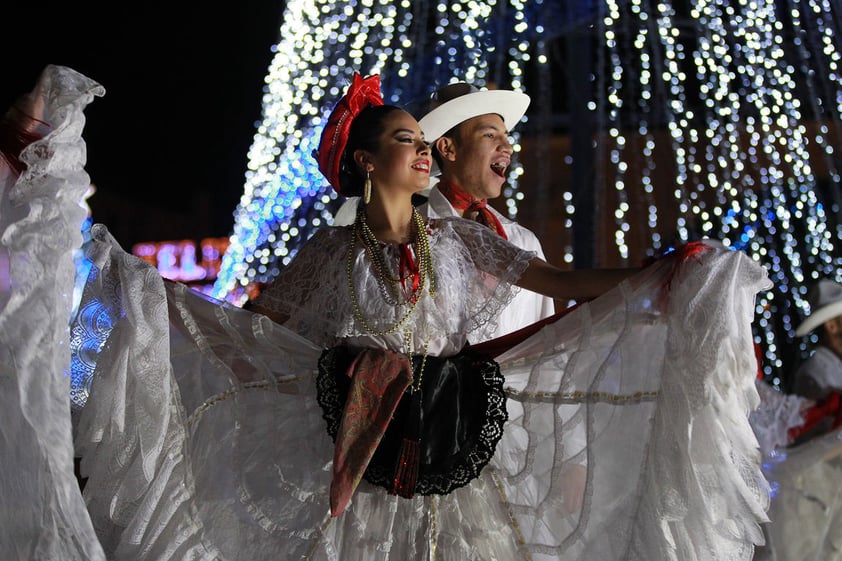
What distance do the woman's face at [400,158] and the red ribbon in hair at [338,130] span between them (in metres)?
0.12

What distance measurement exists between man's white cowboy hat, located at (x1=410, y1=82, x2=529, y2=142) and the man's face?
38 mm

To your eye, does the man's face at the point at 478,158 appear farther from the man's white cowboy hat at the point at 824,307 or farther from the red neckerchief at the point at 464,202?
the man's white cowboy hat at the point at 824,307

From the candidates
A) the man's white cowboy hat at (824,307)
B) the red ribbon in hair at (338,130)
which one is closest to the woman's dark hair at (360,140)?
the red ribbon in hair at (338,130)

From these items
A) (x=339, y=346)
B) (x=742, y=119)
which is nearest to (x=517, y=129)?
(x=742, y=119)

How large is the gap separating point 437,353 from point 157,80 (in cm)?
1147

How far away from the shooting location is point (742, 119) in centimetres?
738

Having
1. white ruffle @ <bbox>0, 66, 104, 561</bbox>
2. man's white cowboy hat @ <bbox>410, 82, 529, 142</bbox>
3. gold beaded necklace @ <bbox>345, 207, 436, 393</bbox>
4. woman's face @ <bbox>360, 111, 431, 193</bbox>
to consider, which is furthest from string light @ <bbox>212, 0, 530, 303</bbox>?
white ruffle @ <bbox>0, 66, 104, 561</bbox>

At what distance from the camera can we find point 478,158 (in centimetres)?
362

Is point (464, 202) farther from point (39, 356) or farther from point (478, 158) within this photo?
point (39, 356)

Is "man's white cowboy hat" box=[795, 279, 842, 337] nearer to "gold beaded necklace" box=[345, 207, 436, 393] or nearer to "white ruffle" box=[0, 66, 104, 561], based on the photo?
"gold beaded necklace" box=[345, 207, 436, 393]

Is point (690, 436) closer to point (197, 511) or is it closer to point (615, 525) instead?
point (615, 525)

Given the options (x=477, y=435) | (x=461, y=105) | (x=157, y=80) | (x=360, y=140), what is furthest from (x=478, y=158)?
(x=157, y=80)

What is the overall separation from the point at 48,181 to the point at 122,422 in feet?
2.01

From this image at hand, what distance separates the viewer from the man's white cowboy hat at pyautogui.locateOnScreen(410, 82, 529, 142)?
358 centimetres
